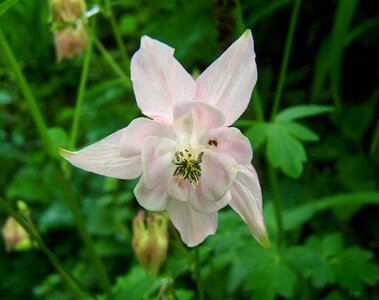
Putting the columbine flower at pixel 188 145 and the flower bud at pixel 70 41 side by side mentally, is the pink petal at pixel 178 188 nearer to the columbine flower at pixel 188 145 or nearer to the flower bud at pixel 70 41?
the columbine flower at pixel 188 145

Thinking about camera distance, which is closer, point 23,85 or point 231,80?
point 231,80

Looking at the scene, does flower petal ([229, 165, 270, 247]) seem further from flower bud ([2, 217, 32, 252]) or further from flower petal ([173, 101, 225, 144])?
flower bud ([2, 217, 32, 252])

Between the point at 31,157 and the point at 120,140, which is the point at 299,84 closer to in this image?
the point at 31,157

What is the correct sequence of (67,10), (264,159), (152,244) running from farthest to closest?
(264,159)
(67,10)
(152,244)

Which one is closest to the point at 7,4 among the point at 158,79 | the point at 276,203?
the point at 158,79

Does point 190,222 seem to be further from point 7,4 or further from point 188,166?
point 7,4
